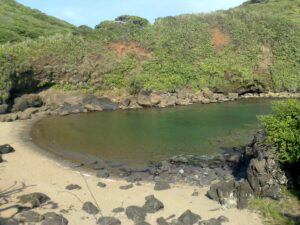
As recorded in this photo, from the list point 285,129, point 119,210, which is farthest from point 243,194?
point 119,210

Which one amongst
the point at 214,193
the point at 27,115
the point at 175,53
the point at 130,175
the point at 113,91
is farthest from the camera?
the point at 175,53

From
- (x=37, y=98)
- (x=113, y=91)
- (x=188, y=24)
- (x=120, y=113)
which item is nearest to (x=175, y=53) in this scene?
(x=188, y=24)

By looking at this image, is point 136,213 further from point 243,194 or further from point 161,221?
point 243,194

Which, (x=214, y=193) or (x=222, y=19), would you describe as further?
(x=222, y=19)

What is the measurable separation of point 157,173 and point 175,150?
6267 millimetres

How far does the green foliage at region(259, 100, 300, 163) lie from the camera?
2381cm

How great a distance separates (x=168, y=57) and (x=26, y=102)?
81.8ft

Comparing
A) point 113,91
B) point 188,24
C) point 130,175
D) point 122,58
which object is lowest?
point 130,175

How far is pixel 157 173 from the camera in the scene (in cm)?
3062

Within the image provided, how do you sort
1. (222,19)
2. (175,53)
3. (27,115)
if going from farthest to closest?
(222,19) → (175,53) → (27,115)

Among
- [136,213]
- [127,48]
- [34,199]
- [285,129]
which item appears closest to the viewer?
[136,213]

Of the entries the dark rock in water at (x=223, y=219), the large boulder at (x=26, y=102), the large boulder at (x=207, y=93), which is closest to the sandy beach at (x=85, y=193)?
the dark rock in water at (x=223, y=219)

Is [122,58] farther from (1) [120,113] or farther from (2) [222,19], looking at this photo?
(2) [222,19]

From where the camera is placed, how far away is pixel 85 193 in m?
26.5
